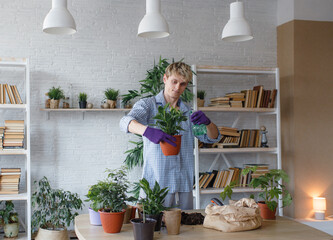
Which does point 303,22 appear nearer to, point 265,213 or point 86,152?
point 86,152

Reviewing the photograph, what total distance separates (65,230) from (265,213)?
10.1 feet

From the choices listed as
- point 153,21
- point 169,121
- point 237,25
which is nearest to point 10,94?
point 153,21

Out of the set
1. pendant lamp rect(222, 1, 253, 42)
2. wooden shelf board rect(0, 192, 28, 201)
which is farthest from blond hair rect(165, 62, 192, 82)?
wooden shelf board rect(0, 192, 28, 201)

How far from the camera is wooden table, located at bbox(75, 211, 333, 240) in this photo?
1933 millimetres

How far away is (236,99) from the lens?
524cm

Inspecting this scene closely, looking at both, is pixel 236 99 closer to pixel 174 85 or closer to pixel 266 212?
pixel 174 85

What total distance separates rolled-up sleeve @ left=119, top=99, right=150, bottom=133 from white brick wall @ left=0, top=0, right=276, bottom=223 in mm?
2478

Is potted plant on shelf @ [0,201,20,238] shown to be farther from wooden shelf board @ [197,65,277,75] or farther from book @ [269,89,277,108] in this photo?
book @ [269,89,277,108]

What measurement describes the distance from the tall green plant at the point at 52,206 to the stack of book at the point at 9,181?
0.90ft

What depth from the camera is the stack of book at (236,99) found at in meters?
5.21

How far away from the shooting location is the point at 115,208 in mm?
2020

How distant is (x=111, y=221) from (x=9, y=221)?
3209 mm

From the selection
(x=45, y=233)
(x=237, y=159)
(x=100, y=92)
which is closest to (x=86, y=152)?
(x=100, y=92)

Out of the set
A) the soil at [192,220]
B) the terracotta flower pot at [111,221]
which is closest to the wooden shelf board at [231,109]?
the soil at [192,220]
